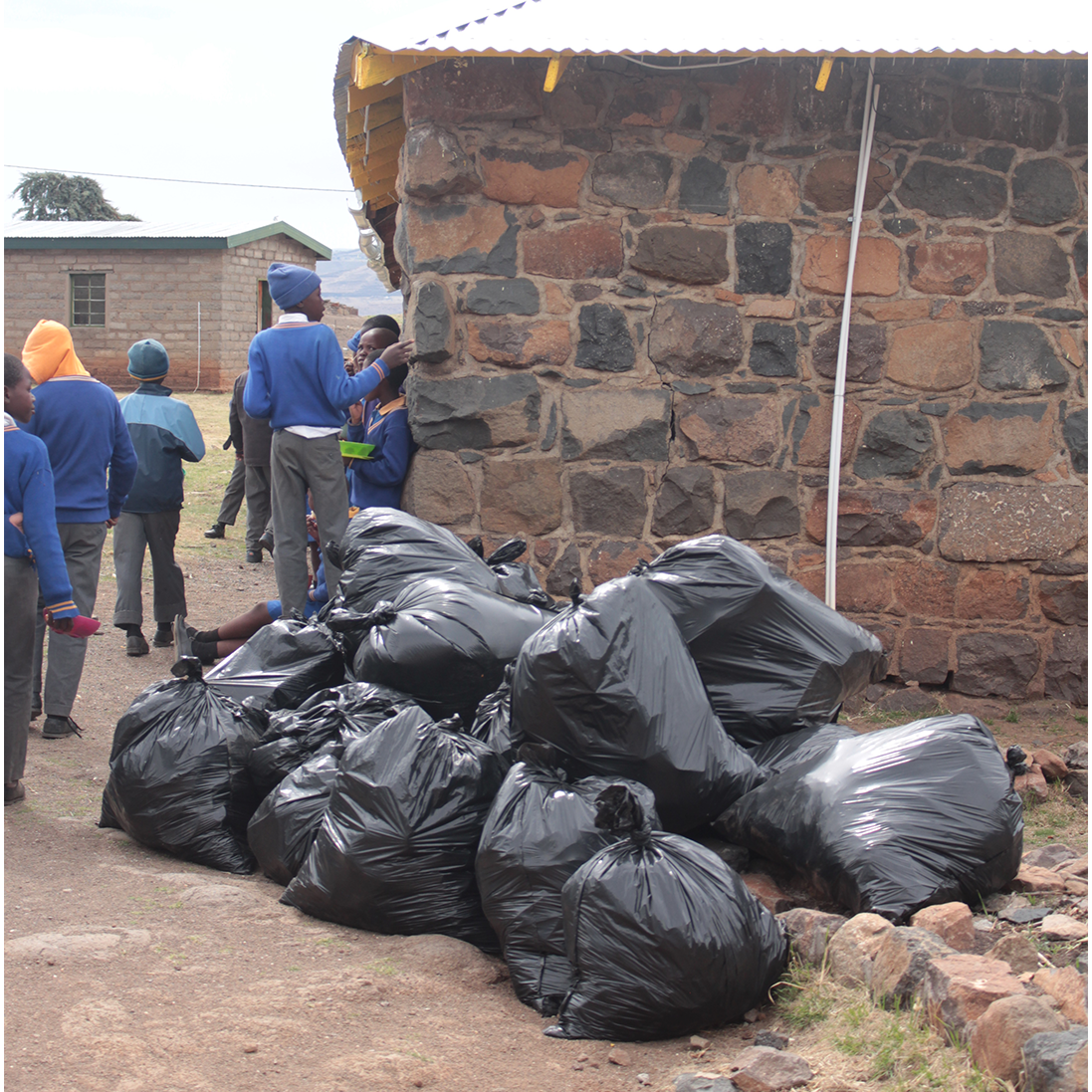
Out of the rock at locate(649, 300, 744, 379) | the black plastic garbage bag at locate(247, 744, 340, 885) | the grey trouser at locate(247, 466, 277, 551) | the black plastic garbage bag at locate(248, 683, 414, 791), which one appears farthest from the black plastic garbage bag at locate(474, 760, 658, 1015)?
the grey trouser at locate(247, 466, 277, 551)

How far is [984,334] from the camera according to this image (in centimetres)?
472

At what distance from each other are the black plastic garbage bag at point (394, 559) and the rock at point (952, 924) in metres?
1.82

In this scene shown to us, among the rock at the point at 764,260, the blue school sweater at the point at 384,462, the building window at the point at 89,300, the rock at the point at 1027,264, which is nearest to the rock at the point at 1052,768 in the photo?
the rock at the point at 1027,264

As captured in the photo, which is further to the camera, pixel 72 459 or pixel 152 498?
pixel 152 498

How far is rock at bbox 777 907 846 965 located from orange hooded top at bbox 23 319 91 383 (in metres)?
3.40

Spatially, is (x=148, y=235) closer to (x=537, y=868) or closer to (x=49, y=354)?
(x=49, y=354)

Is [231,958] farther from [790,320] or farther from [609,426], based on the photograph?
[790,320]

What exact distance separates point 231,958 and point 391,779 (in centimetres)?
52

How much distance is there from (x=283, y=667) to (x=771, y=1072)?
229 centimetres

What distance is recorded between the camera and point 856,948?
7.50 feet

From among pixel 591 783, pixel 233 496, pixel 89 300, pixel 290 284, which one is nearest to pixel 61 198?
pixel 89 300

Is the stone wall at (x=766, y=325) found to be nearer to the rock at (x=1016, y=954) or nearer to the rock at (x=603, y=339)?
the rock at (x=603, y=339)

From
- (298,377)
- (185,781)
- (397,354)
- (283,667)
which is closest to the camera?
(185,781)

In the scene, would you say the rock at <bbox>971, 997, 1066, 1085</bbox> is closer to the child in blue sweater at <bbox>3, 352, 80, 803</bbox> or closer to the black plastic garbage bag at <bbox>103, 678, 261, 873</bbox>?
the black plastic garbage bag at <bbox>103, 678, 261, 873</bbox>
